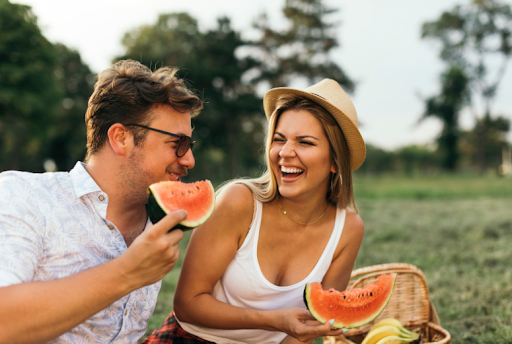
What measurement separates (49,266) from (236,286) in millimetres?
1240

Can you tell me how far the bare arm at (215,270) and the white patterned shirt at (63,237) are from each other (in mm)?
402

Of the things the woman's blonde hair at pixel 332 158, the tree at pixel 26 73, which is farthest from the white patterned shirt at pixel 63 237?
the tree at pixel 26 73

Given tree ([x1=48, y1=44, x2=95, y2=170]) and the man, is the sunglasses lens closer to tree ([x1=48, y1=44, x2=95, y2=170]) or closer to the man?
the man

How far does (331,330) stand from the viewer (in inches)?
88.4

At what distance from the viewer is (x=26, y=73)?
24.6 metres

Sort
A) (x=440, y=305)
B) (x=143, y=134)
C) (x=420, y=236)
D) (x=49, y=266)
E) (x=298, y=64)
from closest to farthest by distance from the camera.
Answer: (x=49, y=266) → (x=143, y=134) → (x=440, y=305) → (x=420, y=236) → (x=298, y=64)

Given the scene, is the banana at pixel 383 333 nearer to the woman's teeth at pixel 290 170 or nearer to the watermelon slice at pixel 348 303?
the watermelon slice at pixel 348 303

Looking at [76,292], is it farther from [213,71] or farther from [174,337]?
[213,71]

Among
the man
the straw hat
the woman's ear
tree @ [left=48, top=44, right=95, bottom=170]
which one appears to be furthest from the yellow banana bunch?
tree @ [left=48, top=44, right=95, bottom=170]

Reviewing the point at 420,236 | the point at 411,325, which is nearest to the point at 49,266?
the point at 411,325


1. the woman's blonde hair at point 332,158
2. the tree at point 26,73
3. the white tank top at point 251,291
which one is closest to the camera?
the white tank top at point 251,291

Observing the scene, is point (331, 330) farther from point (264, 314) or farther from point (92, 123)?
point (92, 123)

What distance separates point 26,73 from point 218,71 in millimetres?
12959

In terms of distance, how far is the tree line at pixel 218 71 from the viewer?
25250 mm
